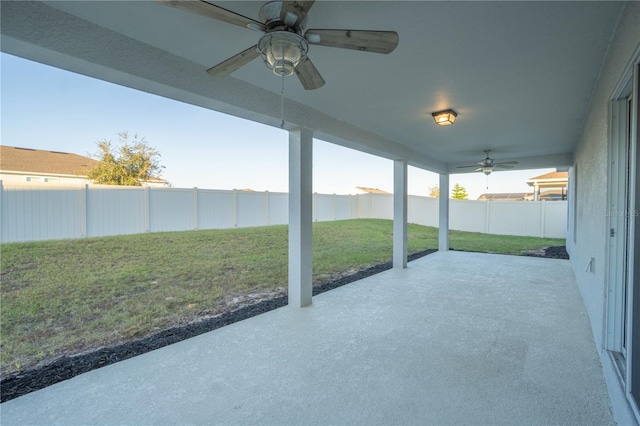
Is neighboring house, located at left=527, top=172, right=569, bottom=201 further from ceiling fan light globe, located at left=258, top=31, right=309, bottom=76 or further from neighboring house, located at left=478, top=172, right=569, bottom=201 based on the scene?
ceiling fan light globe, located at left=258, top=31, right=309, bottom=76

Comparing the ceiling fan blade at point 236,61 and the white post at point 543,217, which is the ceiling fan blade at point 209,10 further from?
the white post at point 543,217

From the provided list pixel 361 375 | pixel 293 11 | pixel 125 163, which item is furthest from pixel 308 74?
pixel 125 163

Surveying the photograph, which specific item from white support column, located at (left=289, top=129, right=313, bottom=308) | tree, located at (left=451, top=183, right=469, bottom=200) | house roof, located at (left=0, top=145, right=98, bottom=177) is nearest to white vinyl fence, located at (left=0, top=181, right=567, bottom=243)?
house roof, located at (left=0, top=145, right=98, bottom=177)

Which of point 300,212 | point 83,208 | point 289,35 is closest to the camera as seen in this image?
point 289,35

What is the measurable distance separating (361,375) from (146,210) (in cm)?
532

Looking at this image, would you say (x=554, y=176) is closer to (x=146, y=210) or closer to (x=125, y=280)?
(x=146, y=210)

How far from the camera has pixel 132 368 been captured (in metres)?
2.16

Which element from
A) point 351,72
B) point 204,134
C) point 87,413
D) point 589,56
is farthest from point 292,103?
point 204,134

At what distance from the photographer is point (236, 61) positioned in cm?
171

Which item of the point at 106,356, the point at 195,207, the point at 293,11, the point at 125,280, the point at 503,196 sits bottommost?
the point at 106,356

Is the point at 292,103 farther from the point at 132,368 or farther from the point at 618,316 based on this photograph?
the point at 618,316

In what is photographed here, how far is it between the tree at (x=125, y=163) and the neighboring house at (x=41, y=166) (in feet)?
0.61

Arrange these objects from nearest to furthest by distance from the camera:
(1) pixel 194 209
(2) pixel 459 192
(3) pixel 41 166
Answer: (3) pixel 41 166 < (1) pixel 194 209 < (2) pixel 459 192

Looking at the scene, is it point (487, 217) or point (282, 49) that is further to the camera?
point (487, 217)
